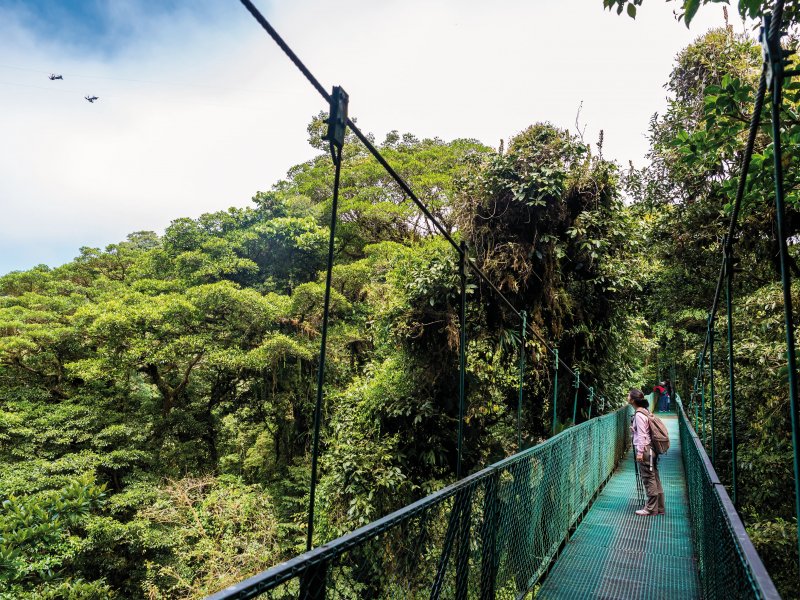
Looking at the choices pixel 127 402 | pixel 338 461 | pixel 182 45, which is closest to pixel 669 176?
pixel 338 461

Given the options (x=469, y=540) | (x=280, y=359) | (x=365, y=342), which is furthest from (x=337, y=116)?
(x=365, y=342)

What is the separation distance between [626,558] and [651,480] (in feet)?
2.90

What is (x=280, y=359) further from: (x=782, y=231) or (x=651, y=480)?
(x=782, y=231)

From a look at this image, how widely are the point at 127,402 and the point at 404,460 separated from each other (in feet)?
23.3

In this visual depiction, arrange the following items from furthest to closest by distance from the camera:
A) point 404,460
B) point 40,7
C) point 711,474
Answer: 1. point 404,460
2. point 711,474
3. point 40,7

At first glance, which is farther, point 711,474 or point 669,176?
point 669,176

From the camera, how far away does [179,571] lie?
25.2 ft

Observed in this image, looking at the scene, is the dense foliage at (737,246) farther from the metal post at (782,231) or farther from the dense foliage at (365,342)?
the metal post at (782,231)

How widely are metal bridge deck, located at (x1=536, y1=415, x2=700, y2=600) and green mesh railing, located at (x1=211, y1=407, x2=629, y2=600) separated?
0.41 ft

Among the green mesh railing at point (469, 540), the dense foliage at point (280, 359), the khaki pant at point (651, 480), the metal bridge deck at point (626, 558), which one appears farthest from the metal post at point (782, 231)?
the dense foliage at point (280, 359)

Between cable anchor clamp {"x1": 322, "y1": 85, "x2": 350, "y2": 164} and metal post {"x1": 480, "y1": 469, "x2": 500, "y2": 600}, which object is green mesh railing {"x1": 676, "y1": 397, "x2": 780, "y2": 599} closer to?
metal post {"x1": 480, "y1": 469, "x2": 500, "y2": 600}

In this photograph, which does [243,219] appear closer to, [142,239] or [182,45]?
[142,239]

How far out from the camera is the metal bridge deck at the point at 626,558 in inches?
93.5

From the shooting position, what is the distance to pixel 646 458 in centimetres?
342
